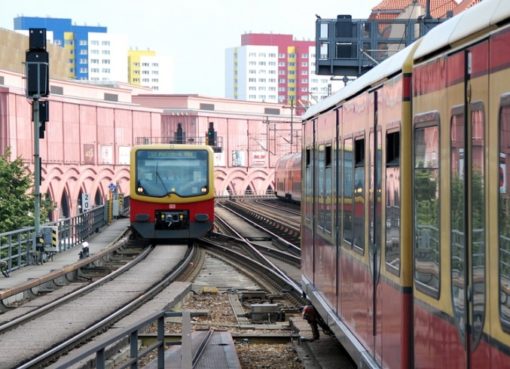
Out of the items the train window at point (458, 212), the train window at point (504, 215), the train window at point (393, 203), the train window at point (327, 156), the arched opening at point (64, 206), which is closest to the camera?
the train window at point (504, 215)

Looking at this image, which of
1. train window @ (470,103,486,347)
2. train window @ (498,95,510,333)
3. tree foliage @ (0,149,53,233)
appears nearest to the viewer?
train window @ (498,95,510,333)

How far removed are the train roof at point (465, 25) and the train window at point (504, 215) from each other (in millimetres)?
367

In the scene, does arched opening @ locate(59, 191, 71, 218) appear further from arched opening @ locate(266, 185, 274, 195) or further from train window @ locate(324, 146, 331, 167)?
train window @ locate(324, 146, 331, 167)

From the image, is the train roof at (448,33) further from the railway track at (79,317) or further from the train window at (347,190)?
the railway track at (79,317)

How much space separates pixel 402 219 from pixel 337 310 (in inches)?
162

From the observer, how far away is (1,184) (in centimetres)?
6900

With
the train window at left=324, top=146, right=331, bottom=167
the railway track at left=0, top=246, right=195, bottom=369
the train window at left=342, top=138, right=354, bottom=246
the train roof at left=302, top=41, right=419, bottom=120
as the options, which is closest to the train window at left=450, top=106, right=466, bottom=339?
the train roof at left=302, top=41, right=419, bottom=120

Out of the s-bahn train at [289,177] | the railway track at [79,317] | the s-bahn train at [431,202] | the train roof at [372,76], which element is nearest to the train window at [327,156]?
the train roof at [372,76]

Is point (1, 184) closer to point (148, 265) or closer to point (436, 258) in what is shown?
point (148, 265)

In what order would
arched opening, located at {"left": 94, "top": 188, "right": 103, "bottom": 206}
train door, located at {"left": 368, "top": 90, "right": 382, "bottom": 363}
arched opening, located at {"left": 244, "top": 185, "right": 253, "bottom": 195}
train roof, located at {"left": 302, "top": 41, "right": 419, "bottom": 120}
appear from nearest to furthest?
1. train roof, located at {"left": 302, "top": 41, "right": 419, "bottom": 120}
2. train door, located at {"left": 368, "top": 90, "right": 382, "bottom": 363}
3. arched opening, located at {"left": 94, "top": 188, "right": 103, "bottom": 206}
4. arched opening, located at {"left": 244, "top": 185, "right": 253, "bottom": 195}

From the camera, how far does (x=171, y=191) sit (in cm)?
3397

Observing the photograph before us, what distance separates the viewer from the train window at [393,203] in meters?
7.11

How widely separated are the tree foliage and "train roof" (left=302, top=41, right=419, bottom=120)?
55954mm

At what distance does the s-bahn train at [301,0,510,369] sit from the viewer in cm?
491
